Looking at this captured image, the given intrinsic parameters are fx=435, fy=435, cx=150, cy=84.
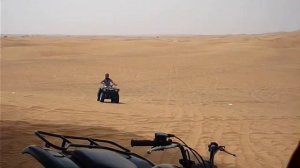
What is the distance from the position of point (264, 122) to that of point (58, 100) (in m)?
7.29

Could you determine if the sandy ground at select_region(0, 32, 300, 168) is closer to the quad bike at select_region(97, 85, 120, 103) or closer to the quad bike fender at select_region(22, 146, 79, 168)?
the quad bike at select_region(97, 85, 120, 103)

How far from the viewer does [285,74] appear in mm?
27984

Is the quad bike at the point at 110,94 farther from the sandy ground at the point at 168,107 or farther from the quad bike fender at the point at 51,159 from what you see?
the quad bike fender at the point at 51,159

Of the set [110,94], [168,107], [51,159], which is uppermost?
[110,94]

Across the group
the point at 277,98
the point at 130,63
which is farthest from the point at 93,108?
the point at 130,63

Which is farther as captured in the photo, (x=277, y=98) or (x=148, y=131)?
(x=277, y=98)

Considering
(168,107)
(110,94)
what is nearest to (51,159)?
(168,107)

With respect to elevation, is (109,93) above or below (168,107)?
above

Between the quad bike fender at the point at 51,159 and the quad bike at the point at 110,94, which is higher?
the quad bike at the point at 110,94

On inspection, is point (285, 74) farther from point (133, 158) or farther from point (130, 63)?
point (133, 158)

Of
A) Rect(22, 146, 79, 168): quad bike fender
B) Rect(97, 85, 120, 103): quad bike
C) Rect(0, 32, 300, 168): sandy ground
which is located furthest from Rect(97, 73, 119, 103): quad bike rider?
Rect(22, 146, 79, 168): quad bike fender

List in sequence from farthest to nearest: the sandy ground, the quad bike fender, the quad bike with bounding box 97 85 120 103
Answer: the quad bike with bounding box 97 85 120 103 → the sandy ground → the quad bike fender

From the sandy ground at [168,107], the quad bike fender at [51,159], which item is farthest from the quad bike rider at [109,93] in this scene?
the quad bike fender at [51,159]

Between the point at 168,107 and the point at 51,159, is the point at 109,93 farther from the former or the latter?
the point at 51,159
